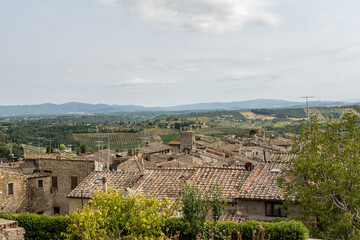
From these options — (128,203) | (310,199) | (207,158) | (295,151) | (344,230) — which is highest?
(295,151)

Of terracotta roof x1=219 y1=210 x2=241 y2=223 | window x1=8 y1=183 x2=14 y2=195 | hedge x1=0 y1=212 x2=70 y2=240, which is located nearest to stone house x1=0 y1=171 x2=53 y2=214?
window x1=8 y1=183 x2=14 y2=195

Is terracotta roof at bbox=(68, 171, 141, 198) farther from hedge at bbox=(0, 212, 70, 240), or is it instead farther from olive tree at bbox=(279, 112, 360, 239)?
olive tree at bbox=(279, 112, 360, 239)

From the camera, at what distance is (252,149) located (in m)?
64.7

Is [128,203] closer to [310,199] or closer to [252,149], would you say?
[310,199]

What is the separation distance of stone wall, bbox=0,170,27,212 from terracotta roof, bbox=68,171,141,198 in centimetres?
602

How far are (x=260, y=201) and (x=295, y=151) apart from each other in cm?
355

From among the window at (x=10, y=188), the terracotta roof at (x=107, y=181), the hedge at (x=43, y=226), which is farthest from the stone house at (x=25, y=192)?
the hedge at (x=43, y=226)

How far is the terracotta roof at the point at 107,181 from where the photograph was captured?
2143cm

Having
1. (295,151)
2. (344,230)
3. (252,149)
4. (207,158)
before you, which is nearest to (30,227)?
(295,151)

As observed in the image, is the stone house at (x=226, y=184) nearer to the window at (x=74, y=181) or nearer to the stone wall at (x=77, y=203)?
the stone wall at (x=77, y=203)

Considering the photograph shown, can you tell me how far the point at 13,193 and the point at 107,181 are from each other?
7982 millimetres

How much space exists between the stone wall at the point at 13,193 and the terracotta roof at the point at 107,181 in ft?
19.7

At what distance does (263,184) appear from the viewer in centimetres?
1853

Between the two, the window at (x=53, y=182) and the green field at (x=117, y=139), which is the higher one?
the window at (x=53, y=182)
